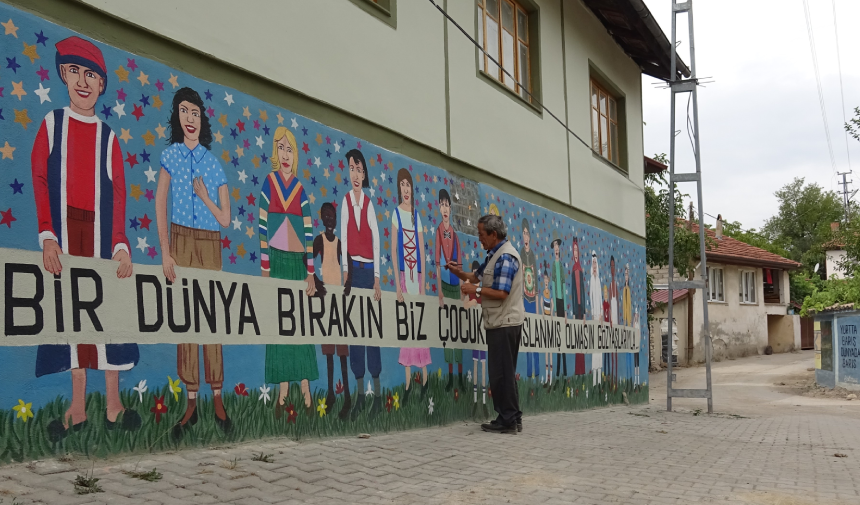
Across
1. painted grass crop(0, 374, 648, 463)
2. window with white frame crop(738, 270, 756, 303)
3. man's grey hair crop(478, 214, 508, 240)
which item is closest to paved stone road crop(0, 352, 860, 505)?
painted grass crop(0, 374, 648, 463)

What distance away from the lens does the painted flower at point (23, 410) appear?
3.74m

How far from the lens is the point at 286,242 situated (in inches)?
222

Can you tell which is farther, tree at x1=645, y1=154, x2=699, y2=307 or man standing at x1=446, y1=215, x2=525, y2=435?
tree at x1=645, y1=154, x2=699, y2=307

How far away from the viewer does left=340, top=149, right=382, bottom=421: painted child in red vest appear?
20.6ft

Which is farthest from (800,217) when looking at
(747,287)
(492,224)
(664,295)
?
(492,224)

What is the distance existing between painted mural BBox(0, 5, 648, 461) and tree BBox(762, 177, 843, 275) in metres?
70.3

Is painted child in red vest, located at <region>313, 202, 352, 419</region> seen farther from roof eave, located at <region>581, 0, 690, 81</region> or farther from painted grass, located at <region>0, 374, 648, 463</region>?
roof eave, located at <region>581, 0, 690, 81</region>

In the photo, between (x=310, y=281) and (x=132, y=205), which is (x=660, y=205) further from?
(x=132, y=205)

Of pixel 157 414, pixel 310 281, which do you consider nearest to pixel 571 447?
pixel 310 281

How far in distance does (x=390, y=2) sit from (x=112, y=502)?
17.3ft

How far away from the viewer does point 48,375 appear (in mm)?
3883

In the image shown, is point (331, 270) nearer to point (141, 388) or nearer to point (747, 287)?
point (141, 388)

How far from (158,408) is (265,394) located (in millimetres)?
914

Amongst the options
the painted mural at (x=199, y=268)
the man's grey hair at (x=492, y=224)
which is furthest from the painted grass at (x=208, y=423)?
the man's grey hair at (x=492, y=224)
